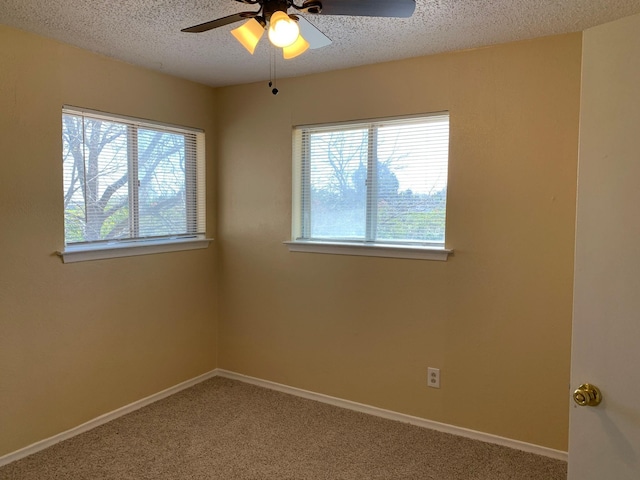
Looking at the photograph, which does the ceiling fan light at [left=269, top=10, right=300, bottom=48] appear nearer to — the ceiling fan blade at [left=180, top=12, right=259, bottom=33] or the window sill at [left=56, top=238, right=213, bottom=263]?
the ceiling fan blade at [left=180, top=12, right=259, bottom=33]

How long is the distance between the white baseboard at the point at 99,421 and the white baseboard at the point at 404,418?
0.31 metres

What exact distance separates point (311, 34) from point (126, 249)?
186 cm

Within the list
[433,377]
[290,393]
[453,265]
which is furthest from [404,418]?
[453,265]

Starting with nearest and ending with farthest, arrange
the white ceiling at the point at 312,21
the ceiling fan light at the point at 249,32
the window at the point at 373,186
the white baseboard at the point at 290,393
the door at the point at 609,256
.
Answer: the door at the point at 609,256
the ceiling fan light at the point at 249,32
the white ceiling at the point at 312,21
the white baseboard at the point at 290,393
the window at the point at 373,186

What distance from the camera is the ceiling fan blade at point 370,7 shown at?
1540mm

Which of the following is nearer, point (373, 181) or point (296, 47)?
point (296, 47)

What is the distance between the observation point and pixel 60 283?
2.61 meters

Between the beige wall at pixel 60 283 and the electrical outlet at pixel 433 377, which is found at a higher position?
the beige wall at pixel 60 283

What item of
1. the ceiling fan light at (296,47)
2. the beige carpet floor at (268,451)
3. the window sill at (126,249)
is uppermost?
the ceiling fan light at (296,47)

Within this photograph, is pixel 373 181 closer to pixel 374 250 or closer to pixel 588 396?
pixel 374 250

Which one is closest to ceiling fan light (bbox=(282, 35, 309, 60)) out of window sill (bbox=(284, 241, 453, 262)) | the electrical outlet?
window sill (bbox=(284, 241, 453, 262))

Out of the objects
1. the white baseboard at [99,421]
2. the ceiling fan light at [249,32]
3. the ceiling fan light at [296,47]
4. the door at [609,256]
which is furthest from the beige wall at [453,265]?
the door at [609,256]

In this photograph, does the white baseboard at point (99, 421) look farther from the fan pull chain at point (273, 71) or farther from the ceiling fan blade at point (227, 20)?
the ceiling fan blade at point (227, 20)

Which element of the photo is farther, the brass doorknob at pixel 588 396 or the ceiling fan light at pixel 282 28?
the ceiling fan light at pixel 282 28
